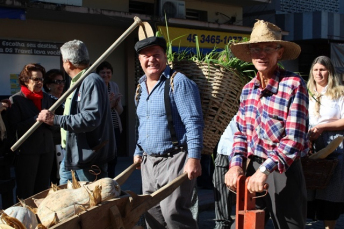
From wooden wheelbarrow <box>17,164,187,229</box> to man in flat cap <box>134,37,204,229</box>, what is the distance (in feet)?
1.42

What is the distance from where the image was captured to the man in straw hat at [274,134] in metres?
3.86

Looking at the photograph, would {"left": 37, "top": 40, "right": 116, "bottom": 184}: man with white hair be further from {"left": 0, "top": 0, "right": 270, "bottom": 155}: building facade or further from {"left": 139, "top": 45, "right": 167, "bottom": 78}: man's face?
{"left": 0, "top": 0, "right": 270, "bottom": 155}: building facade

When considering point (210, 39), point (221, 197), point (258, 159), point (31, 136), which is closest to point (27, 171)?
point (31, 136)

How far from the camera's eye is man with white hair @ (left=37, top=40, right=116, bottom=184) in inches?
204

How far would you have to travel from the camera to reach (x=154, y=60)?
15.8 ft

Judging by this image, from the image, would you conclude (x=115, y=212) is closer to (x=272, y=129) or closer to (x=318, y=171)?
(x=272, y=129)

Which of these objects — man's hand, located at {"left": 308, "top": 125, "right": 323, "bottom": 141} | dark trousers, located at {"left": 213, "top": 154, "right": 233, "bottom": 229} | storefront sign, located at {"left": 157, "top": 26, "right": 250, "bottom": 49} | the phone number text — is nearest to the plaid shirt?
dark trousers, located at {"left": 213, "top": 154, "right": 233, "bottom": 229}

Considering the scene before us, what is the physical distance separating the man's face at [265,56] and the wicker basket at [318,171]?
1731mm

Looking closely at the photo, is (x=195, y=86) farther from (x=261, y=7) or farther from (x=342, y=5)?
(x=342, y=5)

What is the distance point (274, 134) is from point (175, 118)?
3.49 feet

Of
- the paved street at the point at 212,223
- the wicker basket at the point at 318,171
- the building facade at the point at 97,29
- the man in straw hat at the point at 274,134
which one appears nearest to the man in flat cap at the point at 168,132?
the man in straw hat at the point at 274,134

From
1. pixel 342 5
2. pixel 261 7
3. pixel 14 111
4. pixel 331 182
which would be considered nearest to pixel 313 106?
pixel 331 182

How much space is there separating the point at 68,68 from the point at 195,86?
4.55ft

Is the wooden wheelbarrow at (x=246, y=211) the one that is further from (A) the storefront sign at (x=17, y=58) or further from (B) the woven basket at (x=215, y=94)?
(A) the storefront sign at (x=17, y=58)
